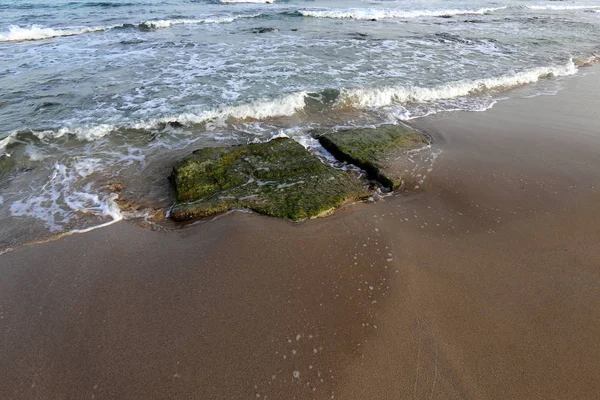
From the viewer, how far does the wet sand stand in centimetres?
247

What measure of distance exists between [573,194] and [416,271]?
285 centimetres

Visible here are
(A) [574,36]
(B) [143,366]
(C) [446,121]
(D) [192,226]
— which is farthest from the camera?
(A) [574,36]

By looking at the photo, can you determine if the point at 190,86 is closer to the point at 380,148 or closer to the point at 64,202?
the point at 64,202

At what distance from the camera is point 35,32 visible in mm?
15312

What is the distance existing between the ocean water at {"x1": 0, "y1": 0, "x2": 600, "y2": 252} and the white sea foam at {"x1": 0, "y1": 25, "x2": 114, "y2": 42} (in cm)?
8

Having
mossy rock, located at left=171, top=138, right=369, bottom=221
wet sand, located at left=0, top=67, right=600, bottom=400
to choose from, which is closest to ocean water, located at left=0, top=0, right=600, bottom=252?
mossy rock, located at left=171, top=138, right=369, bottom=221

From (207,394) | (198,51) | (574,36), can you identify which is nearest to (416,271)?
(207,394)

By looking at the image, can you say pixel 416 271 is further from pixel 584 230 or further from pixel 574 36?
pixel 574 36

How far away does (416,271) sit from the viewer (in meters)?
3.35

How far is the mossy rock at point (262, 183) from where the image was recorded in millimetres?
4145

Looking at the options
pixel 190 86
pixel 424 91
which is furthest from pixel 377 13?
pixel 190 86

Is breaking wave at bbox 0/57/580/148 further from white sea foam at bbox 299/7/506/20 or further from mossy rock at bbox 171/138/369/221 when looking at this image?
white sea foam at bbox 299/7/506/20

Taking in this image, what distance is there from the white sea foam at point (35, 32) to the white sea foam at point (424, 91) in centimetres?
1427

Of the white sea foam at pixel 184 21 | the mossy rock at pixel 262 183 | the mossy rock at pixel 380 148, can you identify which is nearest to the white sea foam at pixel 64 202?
the mossy rock at pixel 262 183
